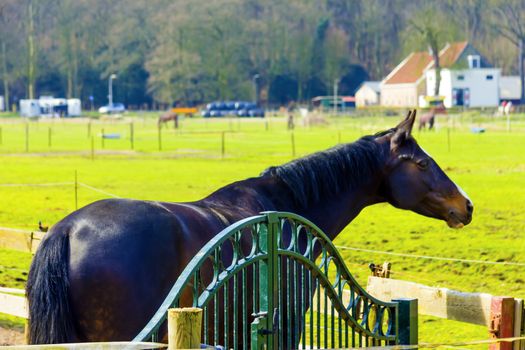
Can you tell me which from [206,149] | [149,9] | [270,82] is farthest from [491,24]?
[206,149]

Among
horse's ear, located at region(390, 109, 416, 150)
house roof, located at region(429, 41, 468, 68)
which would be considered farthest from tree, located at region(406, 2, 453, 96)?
horse's ear, located at region(390, 109, 416, 150)

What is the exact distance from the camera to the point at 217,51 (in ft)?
415

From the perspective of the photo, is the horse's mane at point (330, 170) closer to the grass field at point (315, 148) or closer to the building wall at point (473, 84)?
the grass field at point (315, 148)

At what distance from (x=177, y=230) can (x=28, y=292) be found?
98 cm

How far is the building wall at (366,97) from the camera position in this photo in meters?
130

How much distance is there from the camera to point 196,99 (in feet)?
418

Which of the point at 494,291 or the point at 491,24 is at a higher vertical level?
the point at 491,24

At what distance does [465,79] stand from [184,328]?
379 ft

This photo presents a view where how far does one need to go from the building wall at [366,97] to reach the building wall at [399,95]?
1203 mm

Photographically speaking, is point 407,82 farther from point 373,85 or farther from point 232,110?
point 232,110

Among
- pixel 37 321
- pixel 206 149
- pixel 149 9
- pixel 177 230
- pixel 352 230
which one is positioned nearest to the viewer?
pixel 37 321

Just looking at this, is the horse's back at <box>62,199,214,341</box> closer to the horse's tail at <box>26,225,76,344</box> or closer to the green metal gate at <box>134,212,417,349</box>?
the horse's tail at <box>26,225,76,344</box>

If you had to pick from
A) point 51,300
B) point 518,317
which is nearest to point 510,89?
point 518,317

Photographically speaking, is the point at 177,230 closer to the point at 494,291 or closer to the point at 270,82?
the point at 494,291
